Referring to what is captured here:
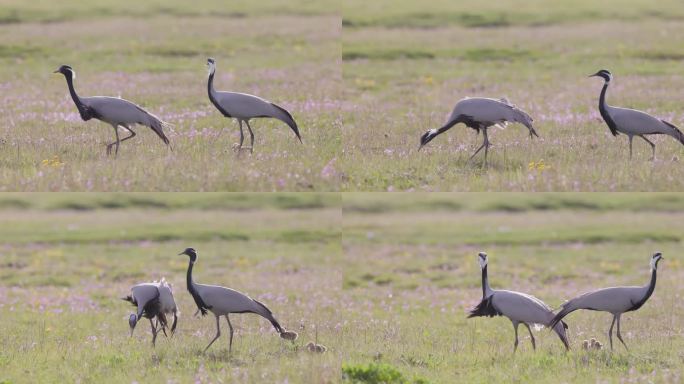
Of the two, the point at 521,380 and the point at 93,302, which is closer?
the point at 521,380

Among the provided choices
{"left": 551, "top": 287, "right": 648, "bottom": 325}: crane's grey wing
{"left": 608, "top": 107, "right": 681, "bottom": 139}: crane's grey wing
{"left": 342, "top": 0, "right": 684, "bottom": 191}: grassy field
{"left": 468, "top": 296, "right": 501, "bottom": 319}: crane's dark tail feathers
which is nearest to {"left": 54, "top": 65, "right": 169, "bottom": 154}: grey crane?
{"left": 342, "top": 0, "right": 684, "bottom": 191}: grassy field

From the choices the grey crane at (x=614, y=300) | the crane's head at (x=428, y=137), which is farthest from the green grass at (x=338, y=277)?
the crane's head at (x=428, y=137)

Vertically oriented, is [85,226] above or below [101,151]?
below

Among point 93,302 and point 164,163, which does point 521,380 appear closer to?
point 164,163

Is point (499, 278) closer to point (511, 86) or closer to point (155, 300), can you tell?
point (511, 86)

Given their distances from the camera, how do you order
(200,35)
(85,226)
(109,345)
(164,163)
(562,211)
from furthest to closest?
(200,35), (562,211), (85,226), (164,163), (109,345)

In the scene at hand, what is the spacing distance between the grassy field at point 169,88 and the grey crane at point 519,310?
11.5ft

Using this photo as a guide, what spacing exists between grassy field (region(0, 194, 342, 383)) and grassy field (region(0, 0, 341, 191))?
9.42ft

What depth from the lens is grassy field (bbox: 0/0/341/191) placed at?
666 inches

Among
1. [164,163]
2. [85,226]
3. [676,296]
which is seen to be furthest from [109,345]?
[85,226]

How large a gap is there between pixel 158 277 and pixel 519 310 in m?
11.1

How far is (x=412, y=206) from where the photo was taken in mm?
39625

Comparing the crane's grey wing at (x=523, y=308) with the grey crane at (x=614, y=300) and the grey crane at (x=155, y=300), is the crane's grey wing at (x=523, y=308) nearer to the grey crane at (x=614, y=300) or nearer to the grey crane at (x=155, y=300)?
the grey crane at (x=614, y=300)

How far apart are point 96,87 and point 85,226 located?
6.63 meters
